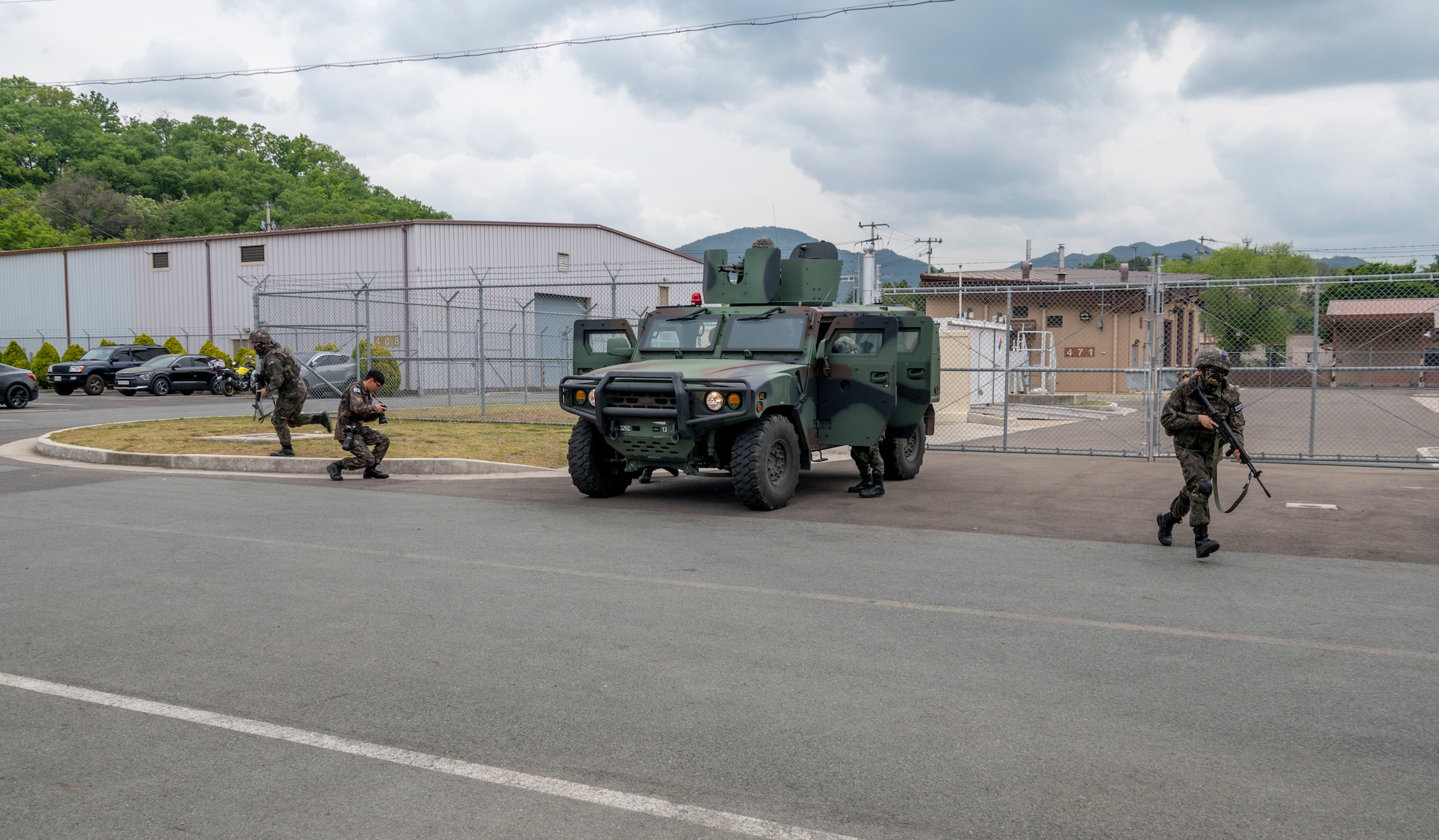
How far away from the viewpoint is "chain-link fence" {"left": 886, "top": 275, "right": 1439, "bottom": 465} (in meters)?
14.5

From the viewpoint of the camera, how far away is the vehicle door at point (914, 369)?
12117 millimetres

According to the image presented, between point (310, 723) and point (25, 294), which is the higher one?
point (25, 294)

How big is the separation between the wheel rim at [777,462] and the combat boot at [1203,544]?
3.74 m

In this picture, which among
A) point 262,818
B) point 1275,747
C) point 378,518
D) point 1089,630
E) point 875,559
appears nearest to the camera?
point 262,818

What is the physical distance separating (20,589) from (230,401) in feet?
84.3

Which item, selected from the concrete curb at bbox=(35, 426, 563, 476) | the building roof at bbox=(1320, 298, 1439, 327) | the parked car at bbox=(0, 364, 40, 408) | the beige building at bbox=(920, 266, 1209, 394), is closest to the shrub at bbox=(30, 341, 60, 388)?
the parked car at bbox=(0, 364, 40, 408)

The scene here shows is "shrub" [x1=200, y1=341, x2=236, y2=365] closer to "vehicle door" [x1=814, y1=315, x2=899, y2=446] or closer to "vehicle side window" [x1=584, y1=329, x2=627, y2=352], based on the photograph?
"vehicle side window" [x1=584, y1=329, x2=627, y2=352]

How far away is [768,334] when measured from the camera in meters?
11.5

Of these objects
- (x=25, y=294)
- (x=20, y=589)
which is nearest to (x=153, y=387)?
(x=25, y=294)

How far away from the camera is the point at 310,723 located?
432cm

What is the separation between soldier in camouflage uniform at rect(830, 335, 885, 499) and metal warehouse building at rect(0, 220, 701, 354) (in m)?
23.9

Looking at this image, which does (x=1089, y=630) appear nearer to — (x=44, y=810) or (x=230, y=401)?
(x=44, y=810)

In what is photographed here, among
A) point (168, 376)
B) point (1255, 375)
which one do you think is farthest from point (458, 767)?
point (1255, 375)

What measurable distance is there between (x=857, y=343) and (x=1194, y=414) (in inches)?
156
